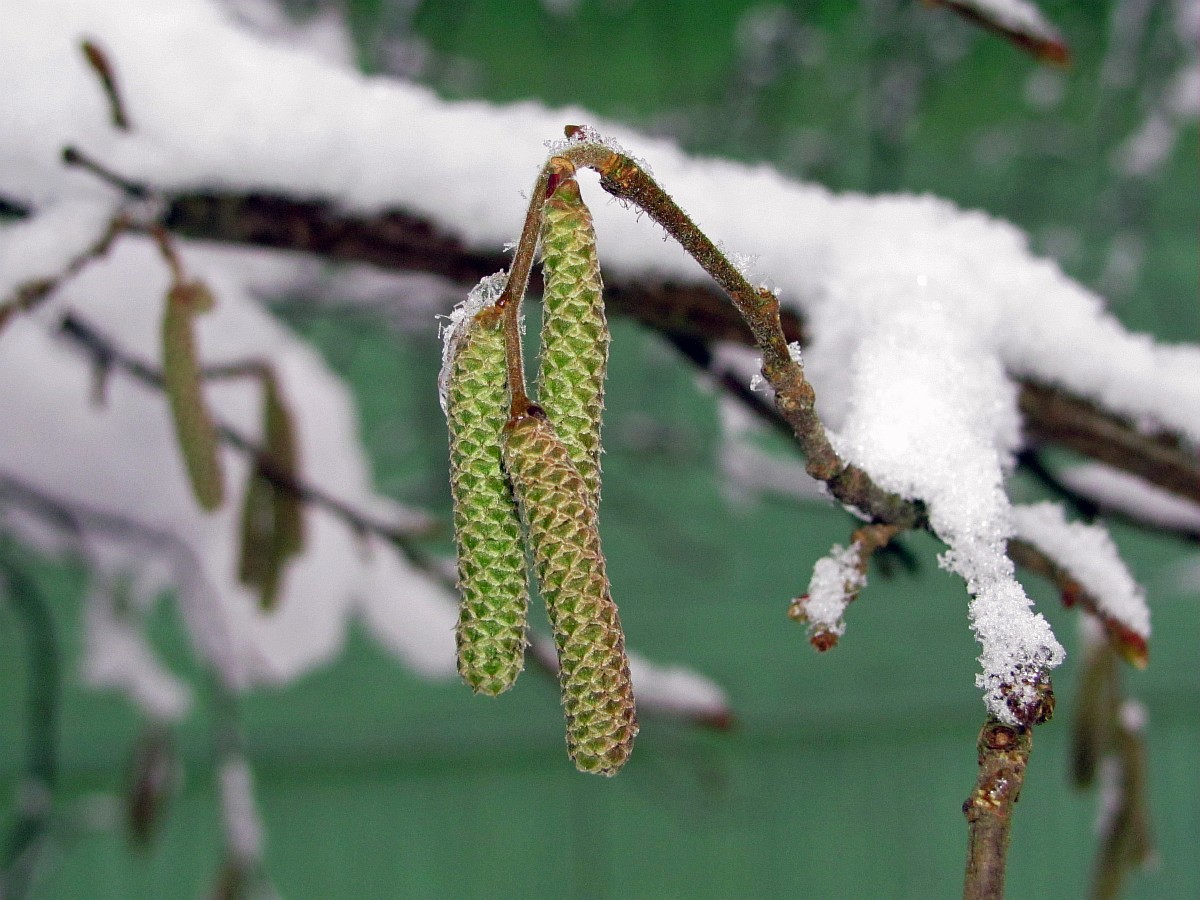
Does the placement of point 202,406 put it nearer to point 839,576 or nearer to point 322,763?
point 839,576

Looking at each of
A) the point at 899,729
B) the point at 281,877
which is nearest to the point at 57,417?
the point at 281,877

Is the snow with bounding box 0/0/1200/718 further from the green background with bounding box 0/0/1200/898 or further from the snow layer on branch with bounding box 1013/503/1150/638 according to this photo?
the green background with bounding box 0/0/1200/898

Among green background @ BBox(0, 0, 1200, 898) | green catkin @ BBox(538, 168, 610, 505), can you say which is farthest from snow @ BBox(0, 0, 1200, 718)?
green background @ BBox(0, 0, 1200, 898)

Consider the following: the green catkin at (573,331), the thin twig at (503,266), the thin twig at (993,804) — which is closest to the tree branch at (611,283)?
the thin twig at (503,266)

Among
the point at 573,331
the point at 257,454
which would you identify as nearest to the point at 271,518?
the point at 257,454

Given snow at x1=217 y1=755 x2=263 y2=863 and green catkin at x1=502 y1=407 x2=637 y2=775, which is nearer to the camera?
green catkin at x1=502 y1=407 x2=637 y2=775

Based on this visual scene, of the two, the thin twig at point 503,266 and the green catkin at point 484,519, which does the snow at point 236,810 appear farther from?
the green catkin at point 484,519
